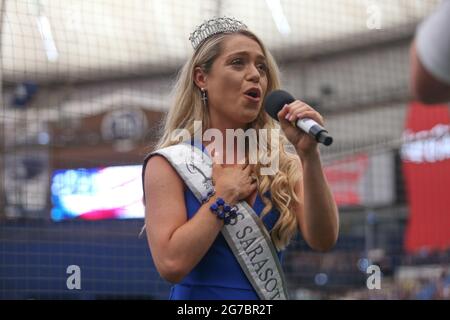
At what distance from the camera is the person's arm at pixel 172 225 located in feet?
9.07

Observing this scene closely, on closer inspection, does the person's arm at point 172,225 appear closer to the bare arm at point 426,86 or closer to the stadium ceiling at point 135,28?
the bare arm at point 426,86

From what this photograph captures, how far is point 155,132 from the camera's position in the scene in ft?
14.2

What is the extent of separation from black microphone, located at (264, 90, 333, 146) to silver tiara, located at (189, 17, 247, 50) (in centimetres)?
40

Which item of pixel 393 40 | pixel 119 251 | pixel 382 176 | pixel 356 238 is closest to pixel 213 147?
pixel 119 251

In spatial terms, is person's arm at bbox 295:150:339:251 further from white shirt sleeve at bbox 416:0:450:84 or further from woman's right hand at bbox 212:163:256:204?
white shirt sleeve at bbox 416:0:450:84

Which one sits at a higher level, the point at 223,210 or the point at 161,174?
the point at 161,174

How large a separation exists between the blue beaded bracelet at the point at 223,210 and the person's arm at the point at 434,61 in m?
1.13

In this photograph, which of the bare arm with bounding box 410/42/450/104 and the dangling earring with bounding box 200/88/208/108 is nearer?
the bare arm with bounding box 410/42/450/104

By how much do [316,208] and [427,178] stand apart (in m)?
14.2

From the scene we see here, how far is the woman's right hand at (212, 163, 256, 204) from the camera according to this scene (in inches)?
113

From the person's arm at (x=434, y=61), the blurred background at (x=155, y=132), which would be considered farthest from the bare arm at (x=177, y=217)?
the person's arm at (x=434, y=61)

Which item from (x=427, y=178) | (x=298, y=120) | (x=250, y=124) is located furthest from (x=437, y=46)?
(x=427, y=178)

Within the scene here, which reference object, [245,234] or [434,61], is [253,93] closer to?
[245,234]

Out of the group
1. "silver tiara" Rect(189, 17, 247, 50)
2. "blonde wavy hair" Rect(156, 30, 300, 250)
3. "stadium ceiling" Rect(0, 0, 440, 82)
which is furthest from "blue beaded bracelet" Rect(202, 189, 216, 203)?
"stadium ceiling" Rect(0, 0, 440, 82)
